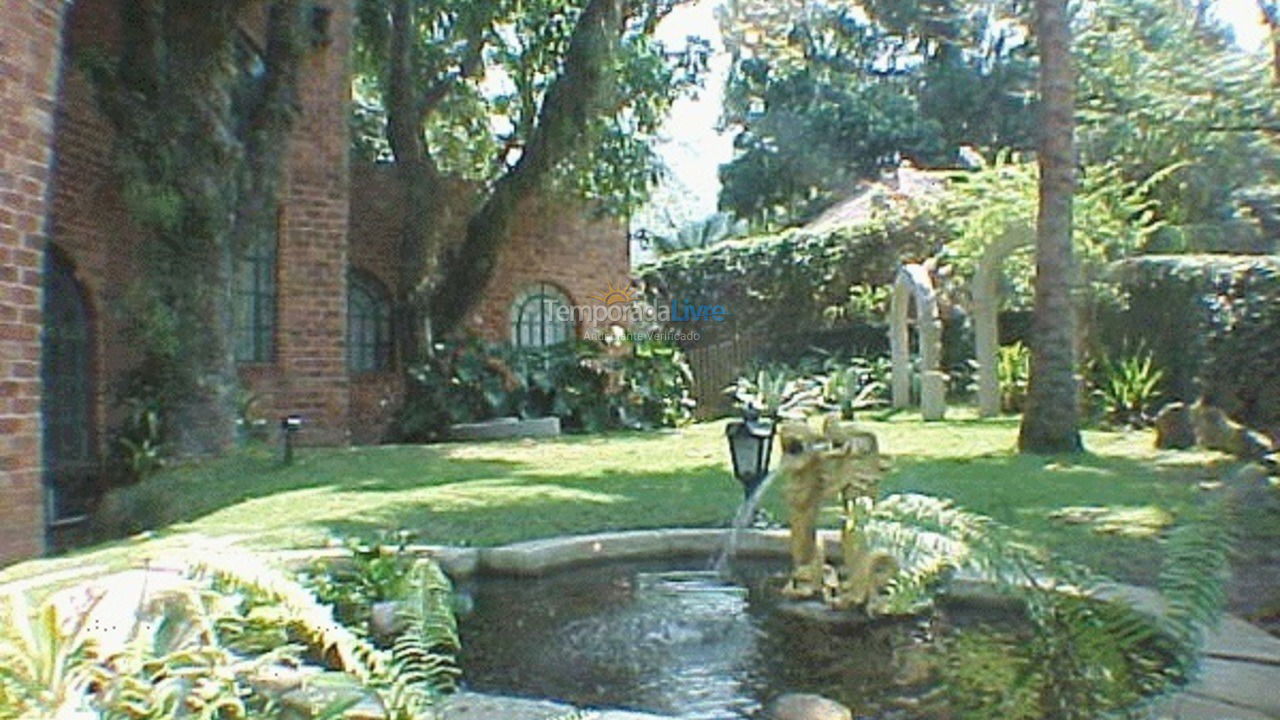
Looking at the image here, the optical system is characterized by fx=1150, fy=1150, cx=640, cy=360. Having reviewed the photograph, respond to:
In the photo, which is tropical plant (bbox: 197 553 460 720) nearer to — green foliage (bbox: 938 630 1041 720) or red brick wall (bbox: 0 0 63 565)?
green foliage (bbox: 938 630 1041 720)

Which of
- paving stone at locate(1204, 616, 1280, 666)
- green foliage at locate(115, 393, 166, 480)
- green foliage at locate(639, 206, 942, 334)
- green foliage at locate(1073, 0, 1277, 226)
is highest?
green foliage at locate(1073, 0, 1277, 226)

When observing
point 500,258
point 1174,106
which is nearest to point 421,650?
point 1174,106

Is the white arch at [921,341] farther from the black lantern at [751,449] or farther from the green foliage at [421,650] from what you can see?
the green foliage at [421,650]

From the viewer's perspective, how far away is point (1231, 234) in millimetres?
17422

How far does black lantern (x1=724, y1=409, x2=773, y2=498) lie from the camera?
18.7 ft

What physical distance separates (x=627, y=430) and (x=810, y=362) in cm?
545

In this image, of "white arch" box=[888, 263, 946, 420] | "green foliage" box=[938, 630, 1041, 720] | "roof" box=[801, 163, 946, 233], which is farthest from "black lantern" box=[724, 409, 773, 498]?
"roof" box=[801, 163, 946, 233]

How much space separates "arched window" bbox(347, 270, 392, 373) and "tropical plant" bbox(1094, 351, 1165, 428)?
8846 mm

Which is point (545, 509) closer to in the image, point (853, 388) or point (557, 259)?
point (853, 388)

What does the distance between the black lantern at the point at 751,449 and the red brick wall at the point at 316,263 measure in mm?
7565

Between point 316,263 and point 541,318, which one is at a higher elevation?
point 316,263

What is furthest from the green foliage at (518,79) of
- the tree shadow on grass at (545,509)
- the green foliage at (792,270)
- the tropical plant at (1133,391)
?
the tree shadow on grass at (545,509)

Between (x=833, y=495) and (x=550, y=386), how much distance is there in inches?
388

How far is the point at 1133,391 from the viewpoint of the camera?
12055 millimetres
